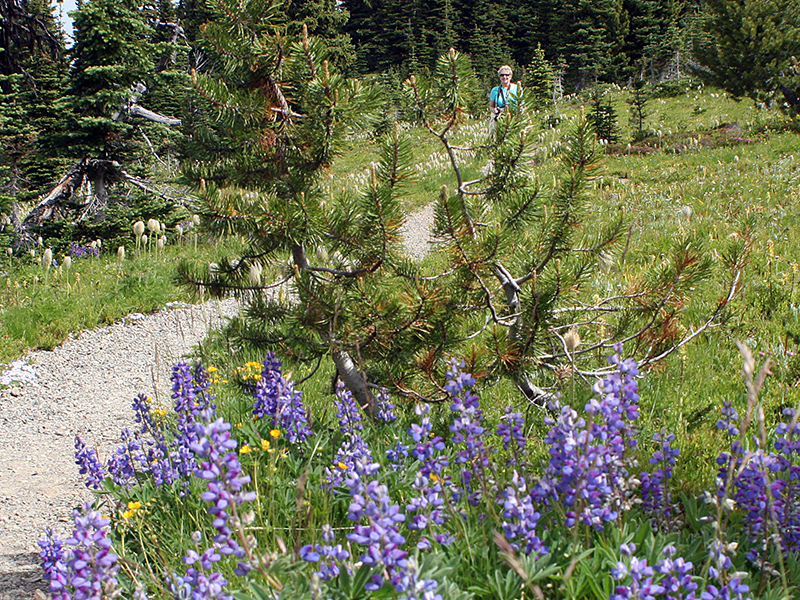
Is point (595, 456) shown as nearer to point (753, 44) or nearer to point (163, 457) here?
point (163, 457)

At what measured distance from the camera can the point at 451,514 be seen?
2285mm

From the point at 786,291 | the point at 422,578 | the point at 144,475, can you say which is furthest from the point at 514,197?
the point at 786,291

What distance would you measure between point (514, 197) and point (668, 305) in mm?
1092

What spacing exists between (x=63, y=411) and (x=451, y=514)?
5167 mm

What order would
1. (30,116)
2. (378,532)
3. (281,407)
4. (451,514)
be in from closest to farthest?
(378,532), (451,514), (281,407), (30,116)

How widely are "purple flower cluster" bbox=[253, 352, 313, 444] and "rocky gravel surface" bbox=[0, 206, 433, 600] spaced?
0.81 m

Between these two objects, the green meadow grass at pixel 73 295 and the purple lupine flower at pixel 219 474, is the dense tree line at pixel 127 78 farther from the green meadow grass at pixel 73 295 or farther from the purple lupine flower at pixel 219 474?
the purple lupine flower at pixel 219 474

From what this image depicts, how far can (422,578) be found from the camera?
163 cm

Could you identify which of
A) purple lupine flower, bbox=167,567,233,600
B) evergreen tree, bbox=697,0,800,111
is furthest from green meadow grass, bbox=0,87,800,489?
evergreen tree, bbox=697,0,800,111

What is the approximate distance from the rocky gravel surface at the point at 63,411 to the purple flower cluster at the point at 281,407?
81cm

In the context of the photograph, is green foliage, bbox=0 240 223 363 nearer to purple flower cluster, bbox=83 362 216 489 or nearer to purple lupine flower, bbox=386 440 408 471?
purple flower cluster, bbox=83 362 216 489

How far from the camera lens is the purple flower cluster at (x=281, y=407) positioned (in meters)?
3.12

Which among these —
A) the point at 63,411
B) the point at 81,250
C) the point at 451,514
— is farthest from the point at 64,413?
the point at 81,250

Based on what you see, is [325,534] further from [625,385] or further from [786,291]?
[786,291]
